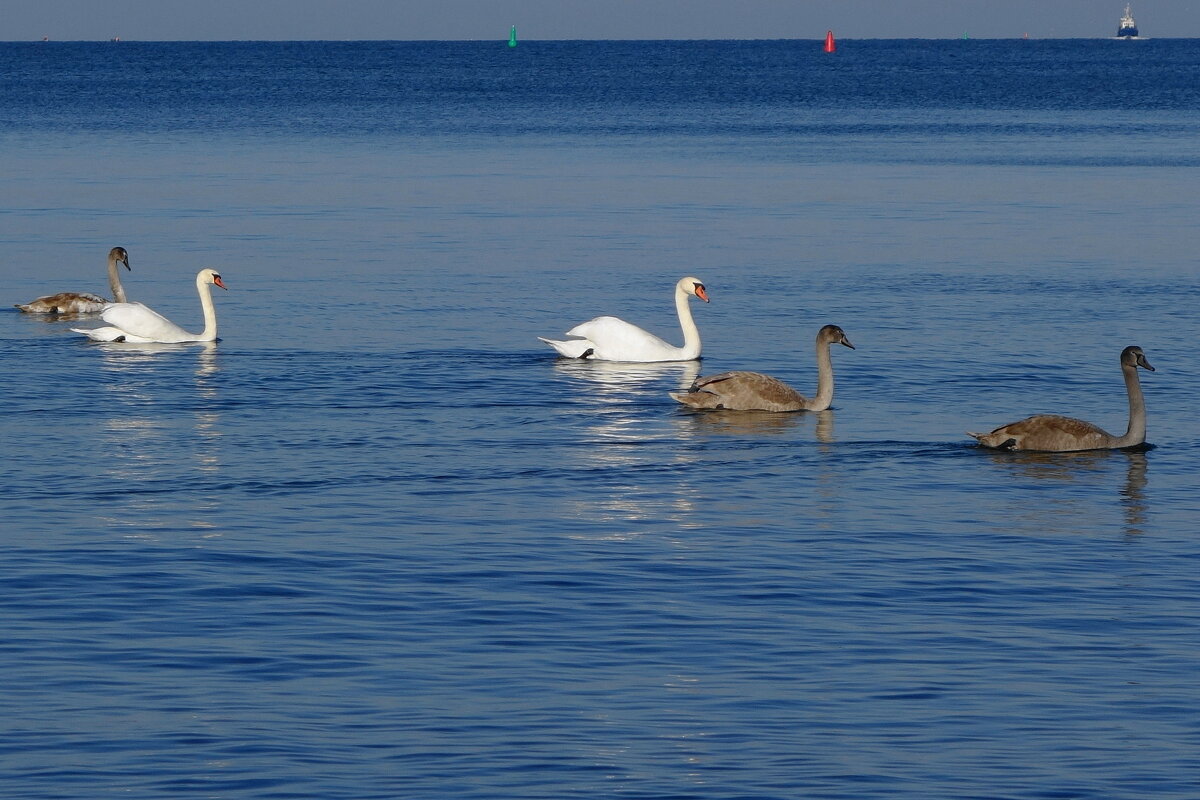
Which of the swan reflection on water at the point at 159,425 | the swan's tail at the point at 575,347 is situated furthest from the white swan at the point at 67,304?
the swan's tail at the point at 575,347

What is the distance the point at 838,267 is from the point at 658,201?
12.8 meters

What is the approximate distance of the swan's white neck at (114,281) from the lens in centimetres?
2723

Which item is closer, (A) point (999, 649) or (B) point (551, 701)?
(B) point (551, 701)

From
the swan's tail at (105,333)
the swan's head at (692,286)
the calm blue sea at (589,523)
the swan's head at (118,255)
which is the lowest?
the calm blue sea at (589,523)

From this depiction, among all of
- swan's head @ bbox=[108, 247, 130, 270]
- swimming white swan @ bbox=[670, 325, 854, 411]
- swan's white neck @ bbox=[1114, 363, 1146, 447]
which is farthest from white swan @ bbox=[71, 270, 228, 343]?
swan's white neck @ bbox=[1114, 363, 1146, 447]

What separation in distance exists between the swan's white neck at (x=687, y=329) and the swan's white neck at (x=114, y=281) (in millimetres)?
8174

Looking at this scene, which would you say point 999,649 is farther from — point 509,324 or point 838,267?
point 838,267

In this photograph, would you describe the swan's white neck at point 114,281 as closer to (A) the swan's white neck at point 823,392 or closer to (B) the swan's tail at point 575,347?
(B) the swan's tail at point 575,347

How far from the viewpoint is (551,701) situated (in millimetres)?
10516

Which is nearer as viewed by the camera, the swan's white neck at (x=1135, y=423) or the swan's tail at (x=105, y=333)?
the swan's white neck at (x=1135, y=423)

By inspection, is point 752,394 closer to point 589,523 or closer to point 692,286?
point 692,286

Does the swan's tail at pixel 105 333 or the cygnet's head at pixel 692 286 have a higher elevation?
the cygnet's head at pixel 692 286

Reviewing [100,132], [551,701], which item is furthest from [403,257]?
[100,132]

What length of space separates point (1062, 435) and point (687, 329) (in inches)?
256
